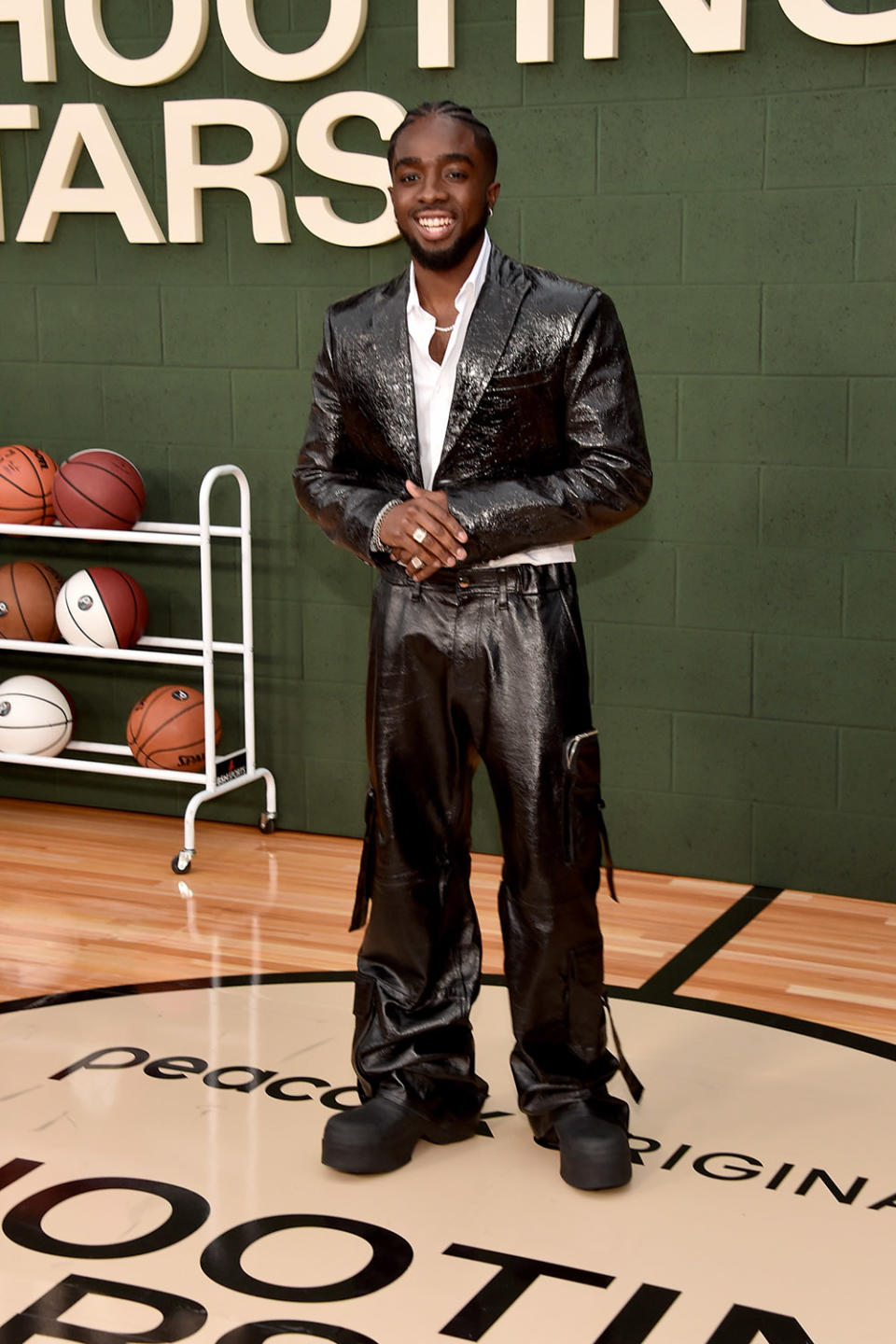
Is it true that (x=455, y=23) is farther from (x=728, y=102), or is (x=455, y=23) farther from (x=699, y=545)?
(x=699, y=545)

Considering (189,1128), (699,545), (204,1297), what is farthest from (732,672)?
(204,1297)

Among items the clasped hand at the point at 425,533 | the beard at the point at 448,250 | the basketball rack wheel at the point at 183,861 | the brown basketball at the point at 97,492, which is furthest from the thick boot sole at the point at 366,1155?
the brown basketball at the point at 97,492

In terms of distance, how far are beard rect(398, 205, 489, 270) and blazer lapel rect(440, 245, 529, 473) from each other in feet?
0.25

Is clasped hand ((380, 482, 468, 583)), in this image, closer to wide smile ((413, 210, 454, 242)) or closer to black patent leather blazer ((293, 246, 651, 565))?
black patent leather blazer ((293, 246, 651, 565))

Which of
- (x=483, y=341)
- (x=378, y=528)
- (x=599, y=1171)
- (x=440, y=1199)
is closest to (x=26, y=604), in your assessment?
(x=378, y=528)

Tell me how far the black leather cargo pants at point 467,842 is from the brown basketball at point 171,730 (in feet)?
6.53

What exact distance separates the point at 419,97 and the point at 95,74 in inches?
41.1

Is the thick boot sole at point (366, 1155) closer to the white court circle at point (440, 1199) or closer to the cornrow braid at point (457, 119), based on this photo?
the white court circle at point (440, 1199)

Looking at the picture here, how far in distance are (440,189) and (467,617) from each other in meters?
0.65

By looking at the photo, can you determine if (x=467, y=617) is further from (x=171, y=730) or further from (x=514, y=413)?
(x=171, y=730)

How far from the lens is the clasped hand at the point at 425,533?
2473mm

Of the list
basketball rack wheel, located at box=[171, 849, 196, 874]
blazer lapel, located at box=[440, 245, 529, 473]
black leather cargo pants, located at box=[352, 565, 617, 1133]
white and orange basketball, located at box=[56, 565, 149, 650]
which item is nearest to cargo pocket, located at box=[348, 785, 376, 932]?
black leather cargo pants, located at box=[352, 565, 617, 1133]

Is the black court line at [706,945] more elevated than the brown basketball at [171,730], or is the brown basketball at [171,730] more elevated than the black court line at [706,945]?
the brown basketball at [171,730]

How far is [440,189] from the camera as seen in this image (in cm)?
246
